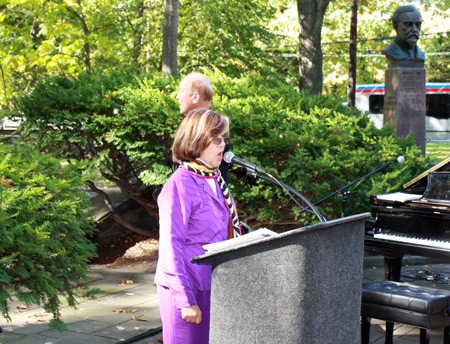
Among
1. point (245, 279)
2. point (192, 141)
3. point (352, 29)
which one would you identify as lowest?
point (245, 279)

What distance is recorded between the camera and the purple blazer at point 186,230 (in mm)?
2984

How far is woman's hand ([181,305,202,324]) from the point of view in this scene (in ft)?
9.60

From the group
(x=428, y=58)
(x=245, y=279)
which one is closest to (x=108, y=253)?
(x=245, y=279)

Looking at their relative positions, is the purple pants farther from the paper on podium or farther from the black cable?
the black cable

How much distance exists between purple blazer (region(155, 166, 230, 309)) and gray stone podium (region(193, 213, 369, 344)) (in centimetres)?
45

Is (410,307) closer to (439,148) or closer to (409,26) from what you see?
(409,26)

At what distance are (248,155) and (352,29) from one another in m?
15.4

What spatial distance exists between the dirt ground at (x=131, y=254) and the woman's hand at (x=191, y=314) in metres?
5.50

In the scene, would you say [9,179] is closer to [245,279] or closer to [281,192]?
[245,279]

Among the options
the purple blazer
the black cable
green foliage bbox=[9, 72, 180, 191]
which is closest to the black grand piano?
the black cable

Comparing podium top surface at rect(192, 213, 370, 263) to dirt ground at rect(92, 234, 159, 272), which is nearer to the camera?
podium top surface at rect(192, 213, 370, 263)

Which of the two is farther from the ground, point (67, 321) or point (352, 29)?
point (352, 29)

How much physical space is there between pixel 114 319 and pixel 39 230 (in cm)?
257

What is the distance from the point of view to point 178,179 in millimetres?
3172
